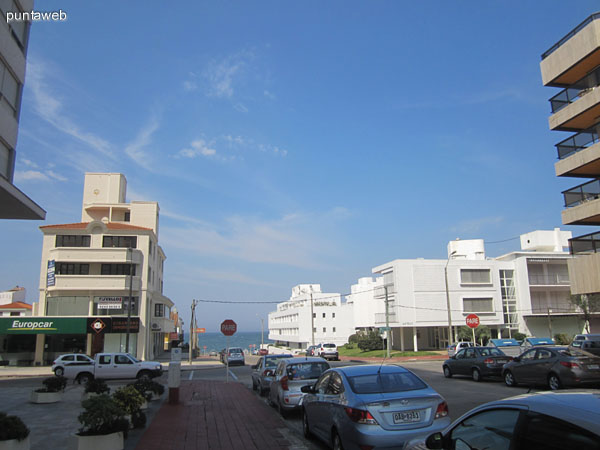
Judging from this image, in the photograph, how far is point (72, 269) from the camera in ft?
140

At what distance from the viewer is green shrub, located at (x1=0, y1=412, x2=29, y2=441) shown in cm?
746

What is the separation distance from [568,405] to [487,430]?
803 millimetres

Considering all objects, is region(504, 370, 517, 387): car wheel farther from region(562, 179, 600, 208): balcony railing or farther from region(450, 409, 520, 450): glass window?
region(450, 409, 520, 450): glass window

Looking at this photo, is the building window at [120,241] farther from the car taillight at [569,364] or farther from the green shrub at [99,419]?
the green shrub at [99,419]

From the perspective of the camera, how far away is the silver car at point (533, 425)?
3381mm

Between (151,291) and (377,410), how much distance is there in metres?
43.3

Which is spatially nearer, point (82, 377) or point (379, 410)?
point (379, 410)

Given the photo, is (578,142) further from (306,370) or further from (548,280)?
(548,280)

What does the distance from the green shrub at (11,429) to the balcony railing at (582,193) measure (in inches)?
1052

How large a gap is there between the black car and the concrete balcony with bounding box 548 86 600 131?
1372cm

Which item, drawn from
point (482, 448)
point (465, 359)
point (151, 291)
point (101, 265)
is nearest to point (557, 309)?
point (465, 359)

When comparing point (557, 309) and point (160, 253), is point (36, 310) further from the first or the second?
point (557, 309)

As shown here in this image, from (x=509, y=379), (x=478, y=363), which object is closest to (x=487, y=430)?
(x=509, y=379)

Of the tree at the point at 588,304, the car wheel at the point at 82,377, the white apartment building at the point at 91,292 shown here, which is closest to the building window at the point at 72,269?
the white apartment building at the point at 91,292
